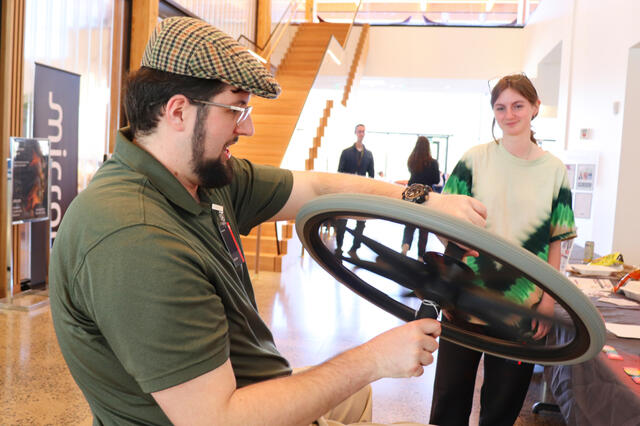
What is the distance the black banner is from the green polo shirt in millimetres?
4696

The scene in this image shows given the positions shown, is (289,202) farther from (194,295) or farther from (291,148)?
(291,148)

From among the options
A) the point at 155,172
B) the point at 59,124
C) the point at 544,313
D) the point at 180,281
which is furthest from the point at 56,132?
the point at 544,313

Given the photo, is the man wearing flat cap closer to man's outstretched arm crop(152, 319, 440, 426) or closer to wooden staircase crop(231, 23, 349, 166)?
man's outstretched arm crop(152, 319, 440, 426)

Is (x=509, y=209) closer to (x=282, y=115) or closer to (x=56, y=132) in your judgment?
(x=56, y=132)

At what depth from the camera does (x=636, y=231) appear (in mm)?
6102

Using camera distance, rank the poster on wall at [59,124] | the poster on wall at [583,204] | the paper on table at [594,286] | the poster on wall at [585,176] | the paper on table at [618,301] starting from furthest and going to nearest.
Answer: the poster on wall at [583,204] → the poster on wall at [585,176] → the poster on wall at [59,124] → the paper on table at [594,286] → the paper on table at [618,301]

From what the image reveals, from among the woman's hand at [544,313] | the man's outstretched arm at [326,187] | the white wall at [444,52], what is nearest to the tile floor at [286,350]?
the man's outstretched arm at [326,187]

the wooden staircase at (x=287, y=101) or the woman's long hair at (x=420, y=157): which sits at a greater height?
the wooden staircase at (x=287, y=101)

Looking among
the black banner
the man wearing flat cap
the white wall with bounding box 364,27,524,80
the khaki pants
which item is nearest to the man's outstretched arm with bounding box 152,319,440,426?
the man wearing flat cap

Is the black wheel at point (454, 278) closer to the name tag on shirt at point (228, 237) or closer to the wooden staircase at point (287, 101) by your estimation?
the name tag on shirt at point (228, 237)

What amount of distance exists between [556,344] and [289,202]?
0.87 meters

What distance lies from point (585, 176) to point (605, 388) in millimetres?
5957

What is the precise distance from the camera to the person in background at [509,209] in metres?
2.14

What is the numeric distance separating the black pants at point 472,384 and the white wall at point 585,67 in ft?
15.2
